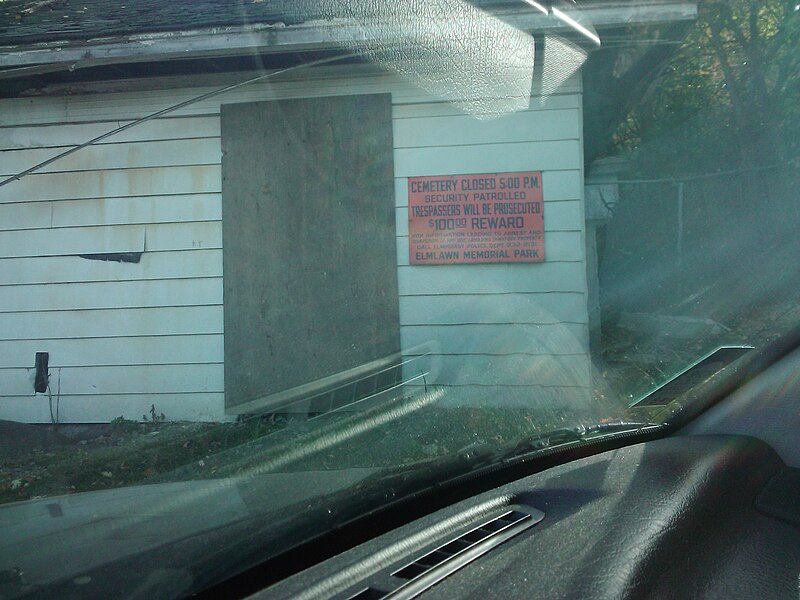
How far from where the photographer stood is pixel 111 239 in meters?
7.01

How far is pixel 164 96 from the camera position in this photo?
272 inches

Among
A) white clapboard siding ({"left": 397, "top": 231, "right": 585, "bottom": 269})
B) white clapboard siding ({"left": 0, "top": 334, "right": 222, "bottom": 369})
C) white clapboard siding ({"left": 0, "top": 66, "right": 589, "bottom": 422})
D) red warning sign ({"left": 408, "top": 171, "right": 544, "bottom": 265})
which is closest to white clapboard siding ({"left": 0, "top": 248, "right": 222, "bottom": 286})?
→ white clapboard siding ({"left": 0, "top": 66, "right": 589, "bottom": 422})

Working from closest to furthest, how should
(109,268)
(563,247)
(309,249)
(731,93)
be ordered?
(563,247)
(309,249)
(109,268)
(731,93)

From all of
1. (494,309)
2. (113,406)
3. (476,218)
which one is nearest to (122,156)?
(113,406)

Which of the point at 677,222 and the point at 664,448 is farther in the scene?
the point at 677,222

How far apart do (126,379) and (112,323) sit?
53 centimetres

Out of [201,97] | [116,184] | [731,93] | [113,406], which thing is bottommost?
[113,406]

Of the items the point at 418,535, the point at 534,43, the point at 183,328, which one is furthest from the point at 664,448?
the point at 183,328

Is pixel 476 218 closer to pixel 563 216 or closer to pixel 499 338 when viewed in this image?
pixel 563 216

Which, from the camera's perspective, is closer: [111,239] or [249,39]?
[249,39]

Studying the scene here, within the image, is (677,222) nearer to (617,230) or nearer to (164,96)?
(617,230)

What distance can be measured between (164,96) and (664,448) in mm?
5571

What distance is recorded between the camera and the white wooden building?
6.61 m

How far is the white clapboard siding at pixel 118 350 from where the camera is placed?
22.6 ft
